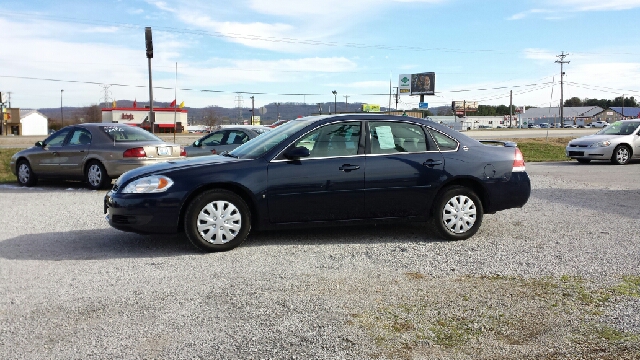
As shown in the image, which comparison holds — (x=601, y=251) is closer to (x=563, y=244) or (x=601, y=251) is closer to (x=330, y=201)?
(x=563, y=244)

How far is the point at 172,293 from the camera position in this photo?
15.9ft

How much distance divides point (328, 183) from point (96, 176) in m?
7.86

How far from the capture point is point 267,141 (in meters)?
6.95

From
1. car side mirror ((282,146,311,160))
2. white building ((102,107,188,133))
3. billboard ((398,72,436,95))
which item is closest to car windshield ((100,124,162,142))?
car side mirror ((282,146,311,160))

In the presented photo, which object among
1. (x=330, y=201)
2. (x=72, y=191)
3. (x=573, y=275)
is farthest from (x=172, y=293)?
(x=72, y=191)

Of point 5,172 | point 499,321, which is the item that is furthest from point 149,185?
point 5,172

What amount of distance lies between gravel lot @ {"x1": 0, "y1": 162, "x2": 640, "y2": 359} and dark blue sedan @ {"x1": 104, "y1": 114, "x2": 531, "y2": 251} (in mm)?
330

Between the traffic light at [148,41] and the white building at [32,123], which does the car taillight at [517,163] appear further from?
the white building at [32,123]

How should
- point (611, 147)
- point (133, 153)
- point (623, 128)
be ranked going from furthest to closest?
point (623, 128) < point (611, 147) < point (133, 153)

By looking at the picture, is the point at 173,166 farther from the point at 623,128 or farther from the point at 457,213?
the point at 623,128

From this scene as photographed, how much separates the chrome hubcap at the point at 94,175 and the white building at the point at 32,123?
344ft

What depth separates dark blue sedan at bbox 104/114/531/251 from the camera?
20.5ft

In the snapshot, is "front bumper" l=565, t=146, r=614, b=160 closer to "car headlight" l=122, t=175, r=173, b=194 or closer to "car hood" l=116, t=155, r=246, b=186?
"car hood" l=116, t=155, r=246, b=186

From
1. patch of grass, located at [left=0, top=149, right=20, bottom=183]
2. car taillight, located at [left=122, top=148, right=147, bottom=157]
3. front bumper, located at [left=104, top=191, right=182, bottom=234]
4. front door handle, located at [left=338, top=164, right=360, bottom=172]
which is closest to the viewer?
front bumper, located at [left=104, top=191, right=182, bottom=234]
